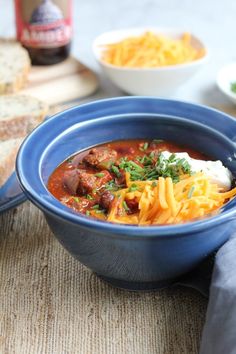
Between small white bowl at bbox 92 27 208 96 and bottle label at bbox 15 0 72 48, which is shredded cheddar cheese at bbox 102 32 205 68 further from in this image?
bottle label at bbox 15 0 72 48

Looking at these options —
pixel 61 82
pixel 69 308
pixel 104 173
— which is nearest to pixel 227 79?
pixel 61 82

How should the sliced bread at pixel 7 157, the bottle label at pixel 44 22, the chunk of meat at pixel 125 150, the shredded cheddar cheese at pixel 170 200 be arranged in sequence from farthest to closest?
the bottle label at pixel 44 22 → the sliced bread at pixel 7 157 → the chunk of meat at pixel 125 150 → the shredded cheddar cheese at pixel 170 200

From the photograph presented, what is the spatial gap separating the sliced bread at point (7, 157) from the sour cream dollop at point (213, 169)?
72 centimetres

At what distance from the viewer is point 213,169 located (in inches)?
87.0

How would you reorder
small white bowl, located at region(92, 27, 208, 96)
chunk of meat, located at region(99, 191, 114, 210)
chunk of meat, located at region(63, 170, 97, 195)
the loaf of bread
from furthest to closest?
small white bowl, located at region(92, 27, 208, 96)
the loaf of bread
chunk of meat, located at region(63, 170, 97, 195)
chunk of meat, located at region(99, 191, 114, 210)

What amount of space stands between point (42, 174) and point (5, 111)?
1057 millimetres

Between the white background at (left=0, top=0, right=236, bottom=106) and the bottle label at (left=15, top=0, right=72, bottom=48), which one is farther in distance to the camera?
the white background at (left=0, top=0, right=236, bottom=106)

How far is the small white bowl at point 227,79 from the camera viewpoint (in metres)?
3.40

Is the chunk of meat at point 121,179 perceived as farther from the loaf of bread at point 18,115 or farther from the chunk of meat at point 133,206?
the loaf of bread at point 18,115

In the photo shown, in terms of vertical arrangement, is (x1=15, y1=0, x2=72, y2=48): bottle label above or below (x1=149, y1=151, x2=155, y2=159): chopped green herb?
below

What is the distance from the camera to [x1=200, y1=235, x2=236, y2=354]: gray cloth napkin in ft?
5.99

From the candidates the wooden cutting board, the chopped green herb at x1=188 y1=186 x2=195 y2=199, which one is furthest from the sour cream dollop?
the wooden cutting board

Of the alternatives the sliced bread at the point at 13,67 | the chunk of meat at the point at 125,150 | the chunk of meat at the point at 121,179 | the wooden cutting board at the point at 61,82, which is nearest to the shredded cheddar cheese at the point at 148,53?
the wooden cutting board at the point at 61,82

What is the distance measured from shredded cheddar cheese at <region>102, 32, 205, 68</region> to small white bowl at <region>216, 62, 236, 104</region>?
0.56 ft
